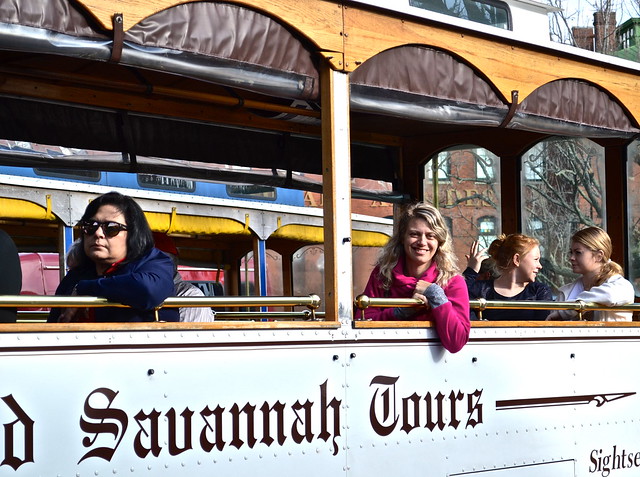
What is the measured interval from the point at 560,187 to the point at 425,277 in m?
2.24

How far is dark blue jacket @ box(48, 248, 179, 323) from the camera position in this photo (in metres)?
3.72

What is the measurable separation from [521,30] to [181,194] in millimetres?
4517

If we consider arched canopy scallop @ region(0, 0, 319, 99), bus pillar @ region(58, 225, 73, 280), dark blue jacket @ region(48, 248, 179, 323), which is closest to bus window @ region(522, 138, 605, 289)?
arched canopy scallop @ region(0, 0, 319, 99)

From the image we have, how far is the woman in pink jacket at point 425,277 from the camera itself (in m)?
4.59

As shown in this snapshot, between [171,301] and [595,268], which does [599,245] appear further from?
[171,301]

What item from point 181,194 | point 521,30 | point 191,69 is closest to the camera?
point 191,69

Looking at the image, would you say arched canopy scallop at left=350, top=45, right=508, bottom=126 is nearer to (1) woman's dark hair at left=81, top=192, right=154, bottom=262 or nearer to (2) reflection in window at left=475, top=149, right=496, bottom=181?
(1) woman's dark hair at left=81, top=192, right=154, bottom=262

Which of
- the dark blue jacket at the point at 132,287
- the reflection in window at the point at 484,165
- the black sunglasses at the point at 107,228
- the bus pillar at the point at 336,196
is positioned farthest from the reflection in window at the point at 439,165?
the black sunglasses at the point at 107,228

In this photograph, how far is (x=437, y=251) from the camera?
15.9 feet

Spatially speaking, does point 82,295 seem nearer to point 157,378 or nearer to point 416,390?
Answer: point 157,378

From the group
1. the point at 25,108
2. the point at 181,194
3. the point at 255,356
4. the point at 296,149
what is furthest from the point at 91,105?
the point at 181,194

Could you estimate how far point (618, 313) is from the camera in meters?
5.85

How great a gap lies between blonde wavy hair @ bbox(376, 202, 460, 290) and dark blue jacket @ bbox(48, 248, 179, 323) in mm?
1139

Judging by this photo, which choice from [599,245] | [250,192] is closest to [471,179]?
[599,245]
